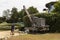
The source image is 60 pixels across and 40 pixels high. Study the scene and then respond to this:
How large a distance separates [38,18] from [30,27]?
2103 millimetres

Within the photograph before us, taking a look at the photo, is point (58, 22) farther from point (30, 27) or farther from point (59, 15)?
point (30, 27)

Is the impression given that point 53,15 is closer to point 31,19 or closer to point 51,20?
point 51,20

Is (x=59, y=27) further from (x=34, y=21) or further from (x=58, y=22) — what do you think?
(x=34, y=21)

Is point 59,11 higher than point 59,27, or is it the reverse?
point 59,11

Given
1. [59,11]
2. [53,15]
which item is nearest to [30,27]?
[53,15]

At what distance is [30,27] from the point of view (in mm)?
32594

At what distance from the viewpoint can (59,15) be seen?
33.4m

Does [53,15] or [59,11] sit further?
[59,11]

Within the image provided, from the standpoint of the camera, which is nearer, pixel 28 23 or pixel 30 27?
pixel 30 27

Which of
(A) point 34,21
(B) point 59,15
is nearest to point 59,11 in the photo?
(B) point 59,15

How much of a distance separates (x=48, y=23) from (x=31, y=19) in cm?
277

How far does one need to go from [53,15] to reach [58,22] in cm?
138

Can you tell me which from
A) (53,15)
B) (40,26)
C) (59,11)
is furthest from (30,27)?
(59,11)

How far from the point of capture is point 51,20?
109 ft
